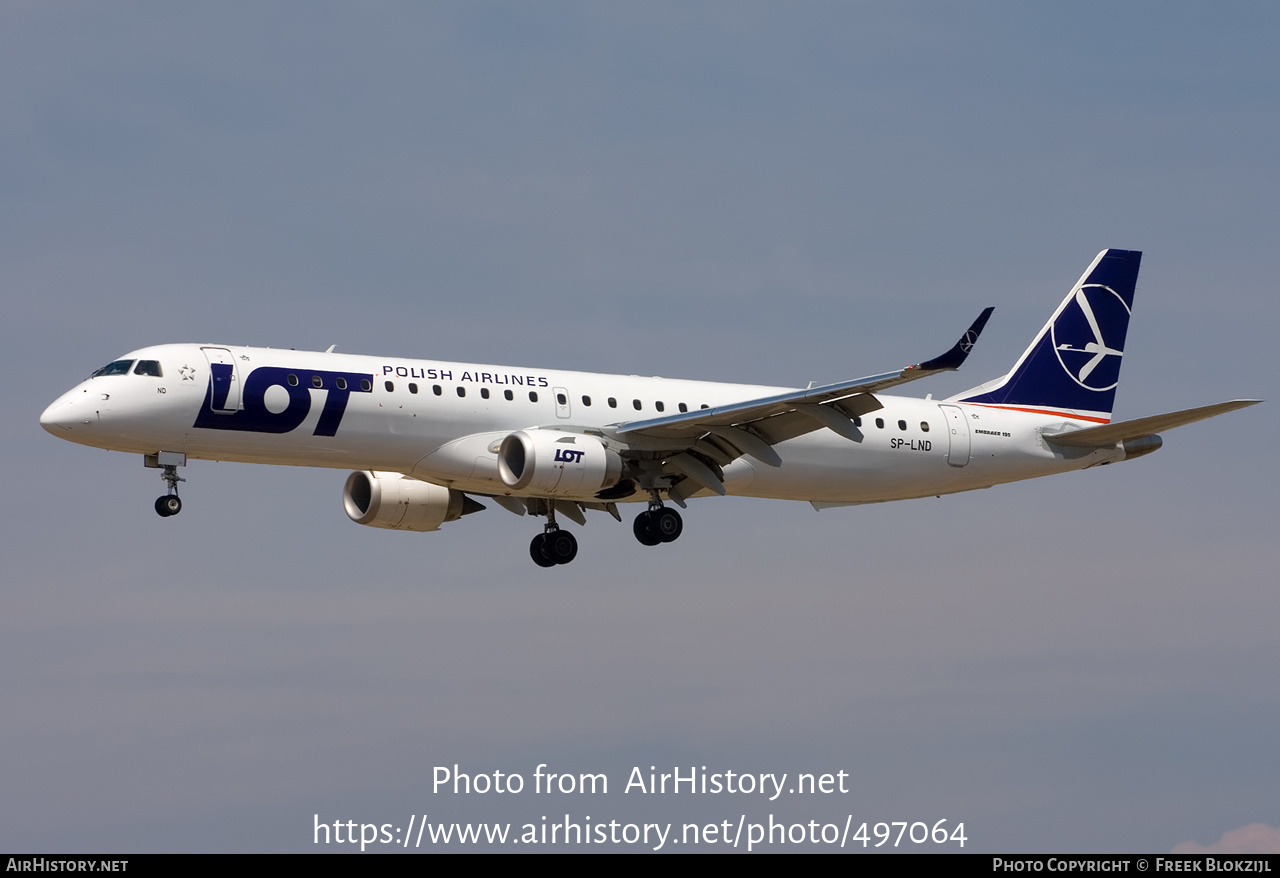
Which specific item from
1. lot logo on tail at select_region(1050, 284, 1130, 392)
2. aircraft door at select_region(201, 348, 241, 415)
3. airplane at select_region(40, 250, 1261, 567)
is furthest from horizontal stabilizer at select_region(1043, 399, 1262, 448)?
aircraft door at select_region(201, 348, 241, 415)

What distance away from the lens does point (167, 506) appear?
38906 mm

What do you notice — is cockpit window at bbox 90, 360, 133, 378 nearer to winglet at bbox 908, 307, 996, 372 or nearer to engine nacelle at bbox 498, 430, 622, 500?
engine nacelle at bbox 498, 430, 622, 500

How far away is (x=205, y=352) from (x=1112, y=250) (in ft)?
83.0

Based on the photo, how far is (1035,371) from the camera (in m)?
48.4

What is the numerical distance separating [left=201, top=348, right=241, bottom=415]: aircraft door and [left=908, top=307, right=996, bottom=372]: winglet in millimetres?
14355

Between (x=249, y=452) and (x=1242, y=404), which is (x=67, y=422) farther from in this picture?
(x=1242, y=404)

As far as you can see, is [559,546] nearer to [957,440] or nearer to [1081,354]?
[957,440]

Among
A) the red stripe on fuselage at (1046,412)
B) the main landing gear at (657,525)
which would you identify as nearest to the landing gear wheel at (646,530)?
the main landing gear at (657,525)

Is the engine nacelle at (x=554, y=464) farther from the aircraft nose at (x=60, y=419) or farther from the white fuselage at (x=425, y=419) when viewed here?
the aircraft nose at (x=60, y=419)

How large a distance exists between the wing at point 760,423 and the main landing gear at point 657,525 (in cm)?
136

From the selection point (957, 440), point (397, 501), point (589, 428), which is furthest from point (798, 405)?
point (397, 501)

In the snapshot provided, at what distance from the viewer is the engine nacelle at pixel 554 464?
39.8 meters

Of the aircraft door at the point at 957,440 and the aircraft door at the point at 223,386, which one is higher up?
the aircraft door at the point at 957,440

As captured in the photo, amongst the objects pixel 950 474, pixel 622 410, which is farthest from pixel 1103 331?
pixel 622 410
